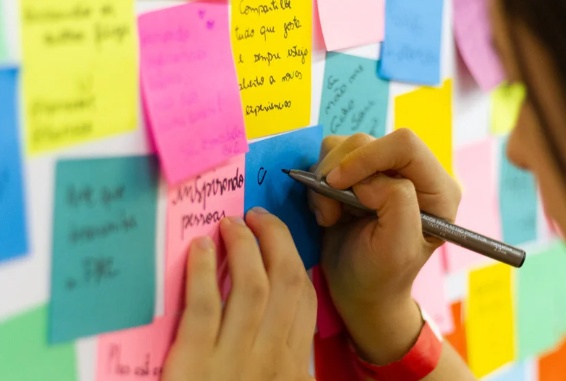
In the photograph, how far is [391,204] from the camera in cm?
53

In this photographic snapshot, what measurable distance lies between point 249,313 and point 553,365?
745mm

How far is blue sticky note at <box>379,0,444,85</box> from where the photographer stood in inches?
25.8

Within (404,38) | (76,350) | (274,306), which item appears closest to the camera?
(76,350)

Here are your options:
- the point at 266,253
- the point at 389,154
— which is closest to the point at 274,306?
the point at 266,253

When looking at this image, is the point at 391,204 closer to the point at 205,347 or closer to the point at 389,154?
the point at 389,154

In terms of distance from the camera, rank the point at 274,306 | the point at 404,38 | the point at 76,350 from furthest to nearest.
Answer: the point at 404,38, the point at 274,306, the point at 76,350

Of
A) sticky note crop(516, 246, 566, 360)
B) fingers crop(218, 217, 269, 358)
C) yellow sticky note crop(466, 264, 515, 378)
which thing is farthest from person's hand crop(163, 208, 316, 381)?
sticky note crop(516, 246, 566, 360)

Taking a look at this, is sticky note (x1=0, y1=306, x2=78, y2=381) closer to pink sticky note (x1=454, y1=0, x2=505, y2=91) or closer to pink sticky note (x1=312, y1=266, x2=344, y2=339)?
pink sticky note (x1=312, y1=266, x2=344, y2=339)

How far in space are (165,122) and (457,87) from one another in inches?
18.9

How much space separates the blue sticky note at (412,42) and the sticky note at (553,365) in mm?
566

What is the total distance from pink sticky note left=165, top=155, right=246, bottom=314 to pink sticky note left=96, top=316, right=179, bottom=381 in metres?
0.02

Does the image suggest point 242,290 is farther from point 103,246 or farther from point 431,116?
point 431,116

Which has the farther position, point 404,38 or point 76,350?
point 404,38

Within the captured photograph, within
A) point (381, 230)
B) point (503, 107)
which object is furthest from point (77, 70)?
point (503, 107)
